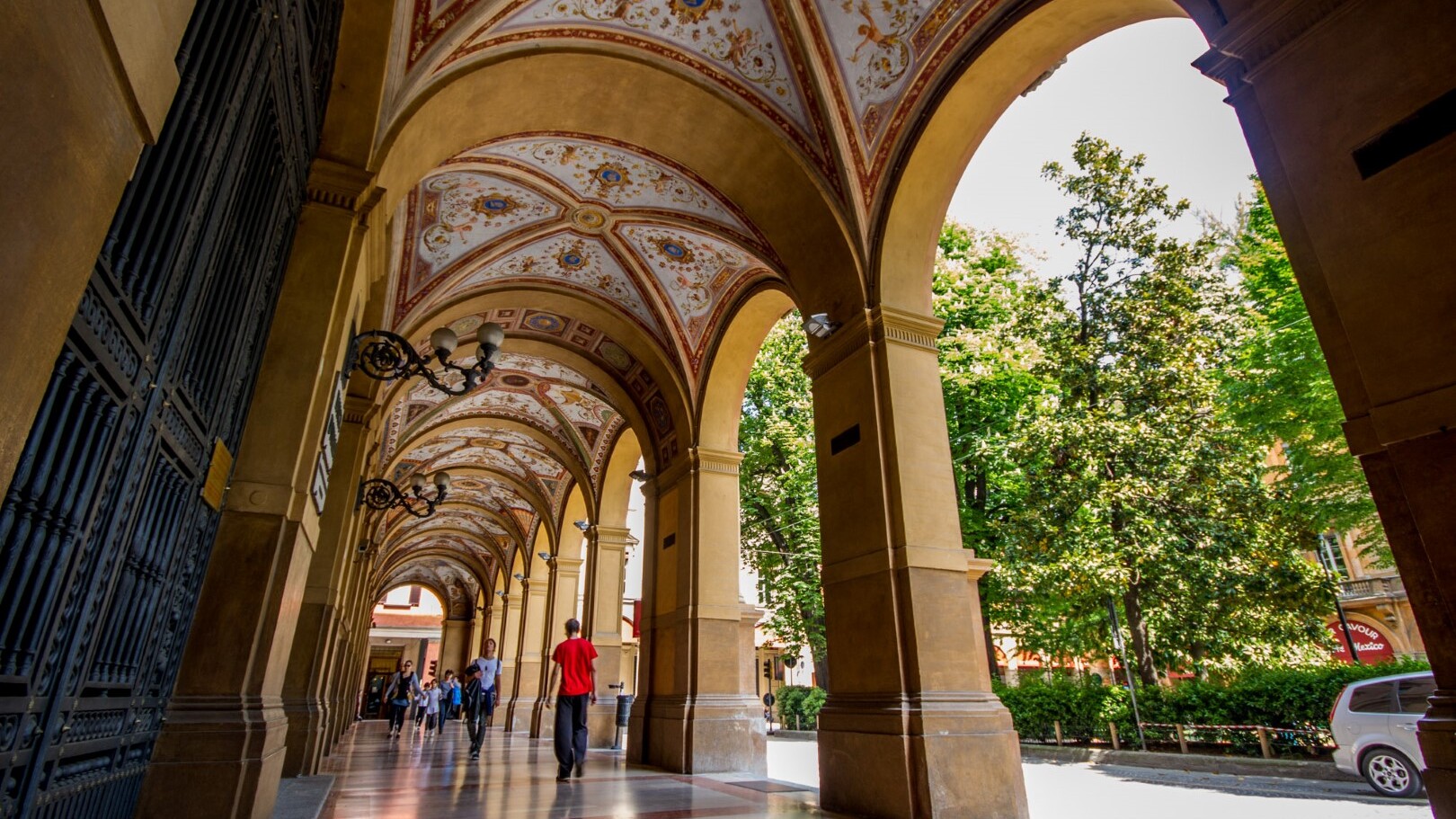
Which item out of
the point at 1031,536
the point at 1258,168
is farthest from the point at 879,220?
the point at 1031,536

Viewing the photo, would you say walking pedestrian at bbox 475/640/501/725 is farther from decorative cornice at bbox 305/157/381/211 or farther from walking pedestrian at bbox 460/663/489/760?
decorative cornice at bbox 305/157/381/211

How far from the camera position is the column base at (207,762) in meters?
3.06

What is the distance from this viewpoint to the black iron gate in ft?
5.70

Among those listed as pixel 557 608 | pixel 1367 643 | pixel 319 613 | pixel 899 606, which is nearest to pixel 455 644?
pixel 557 608

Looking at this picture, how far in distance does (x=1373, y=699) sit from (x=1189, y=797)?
2.09 m

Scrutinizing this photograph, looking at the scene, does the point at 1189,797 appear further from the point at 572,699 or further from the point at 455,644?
the point at 455,644

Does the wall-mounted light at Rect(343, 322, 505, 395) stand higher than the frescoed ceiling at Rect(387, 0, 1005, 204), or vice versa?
the frescoed ceiling at Rect(387, 0, 1005, 204)

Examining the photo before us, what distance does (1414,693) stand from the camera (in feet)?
23.4

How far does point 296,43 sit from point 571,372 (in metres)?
9.66

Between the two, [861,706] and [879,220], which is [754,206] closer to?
[879,220]

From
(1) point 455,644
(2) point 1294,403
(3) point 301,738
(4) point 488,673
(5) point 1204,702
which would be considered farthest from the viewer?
(1) point 455,644

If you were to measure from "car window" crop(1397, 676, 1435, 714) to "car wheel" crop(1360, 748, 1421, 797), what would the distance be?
443 mm

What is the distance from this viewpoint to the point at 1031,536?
42.1ft

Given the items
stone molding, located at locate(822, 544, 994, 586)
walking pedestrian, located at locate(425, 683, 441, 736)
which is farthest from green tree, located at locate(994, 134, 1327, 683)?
walking pedestrian, located at locate(425, 683, 441, 736)
